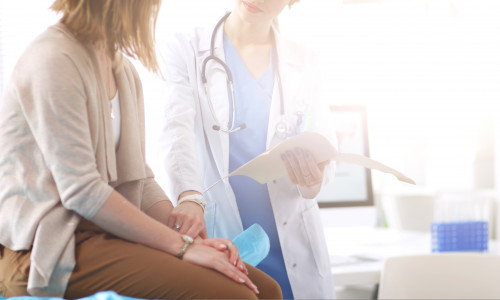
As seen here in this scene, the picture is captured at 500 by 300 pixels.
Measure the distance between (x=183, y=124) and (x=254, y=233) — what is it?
1.09ft

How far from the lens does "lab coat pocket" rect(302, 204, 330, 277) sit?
141 centimetres

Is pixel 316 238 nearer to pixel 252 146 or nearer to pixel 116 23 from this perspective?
pixel 252 146

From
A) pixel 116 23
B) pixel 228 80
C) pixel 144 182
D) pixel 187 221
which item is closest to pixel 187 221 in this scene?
pixel 187 221

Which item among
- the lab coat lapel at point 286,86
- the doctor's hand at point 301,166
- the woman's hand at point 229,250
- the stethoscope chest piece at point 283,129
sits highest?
the lab coat lapel at point 286,86

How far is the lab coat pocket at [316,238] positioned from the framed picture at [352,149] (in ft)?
2.10

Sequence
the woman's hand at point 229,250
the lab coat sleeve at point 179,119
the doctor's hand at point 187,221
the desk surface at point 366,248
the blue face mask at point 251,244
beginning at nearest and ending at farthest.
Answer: the woman's hand at point 229,250, the doctor's hand at point 187,221, the blue face mask at point 251,244, the lab coat sleeve at point 179,119, the desk surface at point 366,248

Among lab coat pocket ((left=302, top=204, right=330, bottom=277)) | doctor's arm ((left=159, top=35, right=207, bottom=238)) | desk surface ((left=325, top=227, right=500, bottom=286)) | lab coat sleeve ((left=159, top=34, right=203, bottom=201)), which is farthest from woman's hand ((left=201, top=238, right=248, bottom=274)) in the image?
desk surface ((left=325, top=227, right=500, bottom=286))

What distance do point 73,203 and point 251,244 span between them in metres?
0.44

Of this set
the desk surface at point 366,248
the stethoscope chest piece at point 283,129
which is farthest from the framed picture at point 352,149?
the stethoscope chest piece at point 283,129

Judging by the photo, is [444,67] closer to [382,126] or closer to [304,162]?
[382,126]

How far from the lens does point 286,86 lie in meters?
1.42

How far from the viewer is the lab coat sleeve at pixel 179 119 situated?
1192mm

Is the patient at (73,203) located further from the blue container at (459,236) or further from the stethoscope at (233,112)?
the blue container at (459,236)

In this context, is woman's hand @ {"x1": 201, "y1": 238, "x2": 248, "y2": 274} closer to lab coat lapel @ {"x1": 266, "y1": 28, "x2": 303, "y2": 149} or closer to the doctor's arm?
the doctor's arm
